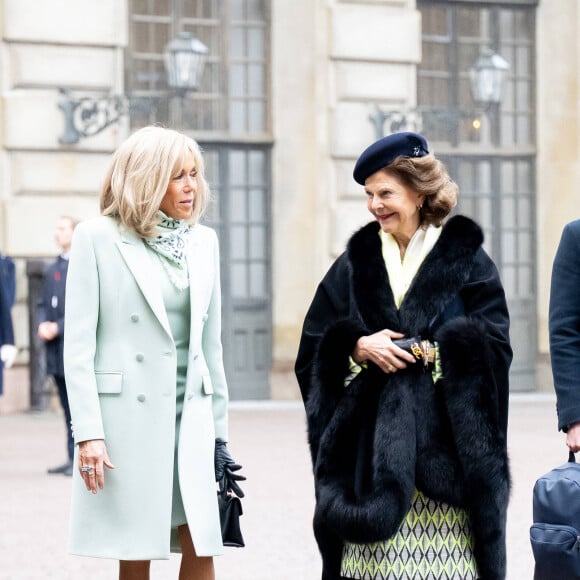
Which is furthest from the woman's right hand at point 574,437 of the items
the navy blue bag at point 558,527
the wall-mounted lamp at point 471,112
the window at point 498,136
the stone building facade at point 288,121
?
the window at point 498,136

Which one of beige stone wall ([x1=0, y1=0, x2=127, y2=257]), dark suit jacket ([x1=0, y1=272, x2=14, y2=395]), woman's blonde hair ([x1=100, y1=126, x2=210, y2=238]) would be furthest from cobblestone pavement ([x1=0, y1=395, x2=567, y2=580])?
woman's blonde hair ([x1=100, y1=126, x2=210, y2=238])

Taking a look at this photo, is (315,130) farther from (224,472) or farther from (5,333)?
(224,472)

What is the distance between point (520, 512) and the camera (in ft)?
28.5

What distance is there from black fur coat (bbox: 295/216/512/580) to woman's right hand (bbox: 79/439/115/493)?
67cm

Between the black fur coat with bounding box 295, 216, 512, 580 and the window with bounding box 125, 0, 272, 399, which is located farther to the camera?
the window with bounding box 125, 0, 272, 399

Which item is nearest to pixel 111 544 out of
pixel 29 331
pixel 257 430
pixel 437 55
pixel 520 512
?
pixel 520 512

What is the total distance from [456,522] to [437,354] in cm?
50

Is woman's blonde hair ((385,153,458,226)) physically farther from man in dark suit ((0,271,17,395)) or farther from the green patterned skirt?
man in dark suit ((0,271,17,395))

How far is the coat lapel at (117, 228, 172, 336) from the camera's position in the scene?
4605 millimetres

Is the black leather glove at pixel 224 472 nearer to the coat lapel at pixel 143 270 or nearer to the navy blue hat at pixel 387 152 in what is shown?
the coat lapel at pixel 143 270

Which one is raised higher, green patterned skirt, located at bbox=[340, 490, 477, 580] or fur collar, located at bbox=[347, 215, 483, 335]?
fur collar, located at bbox=[347, 215, 483, 335]

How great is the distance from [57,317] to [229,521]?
6.09 meters

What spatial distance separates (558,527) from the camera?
425cm

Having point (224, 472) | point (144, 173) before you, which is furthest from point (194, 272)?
point (224, 472)
